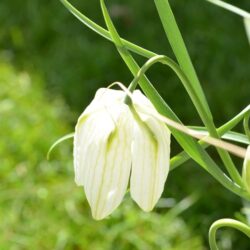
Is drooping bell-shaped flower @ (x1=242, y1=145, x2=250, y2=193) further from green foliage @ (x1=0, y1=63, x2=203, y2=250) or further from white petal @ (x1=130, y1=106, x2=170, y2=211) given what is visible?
green foliage @ (x1=0, y1=63, x2=203, y2=250)

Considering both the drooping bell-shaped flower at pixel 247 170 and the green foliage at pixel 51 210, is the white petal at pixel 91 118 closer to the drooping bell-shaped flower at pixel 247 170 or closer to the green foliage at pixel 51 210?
the drooping bell-shaped flower at pixel 247 170

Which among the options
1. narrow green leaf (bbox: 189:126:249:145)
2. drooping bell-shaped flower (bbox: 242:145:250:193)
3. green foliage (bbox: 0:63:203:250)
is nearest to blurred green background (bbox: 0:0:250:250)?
green foliage (bbox: 0:63:203:250)

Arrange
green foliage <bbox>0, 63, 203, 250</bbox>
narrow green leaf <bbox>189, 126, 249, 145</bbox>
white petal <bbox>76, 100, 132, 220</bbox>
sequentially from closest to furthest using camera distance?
white petal <bbox>76, 100, 132, 220</bbox> → narrow green leaf <bbox>189, 126, 249, 145</bbox> → green foliage <bbox>0, 63, 203, 250</bbox>

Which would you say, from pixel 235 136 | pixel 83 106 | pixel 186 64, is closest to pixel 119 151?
pixel 186 64

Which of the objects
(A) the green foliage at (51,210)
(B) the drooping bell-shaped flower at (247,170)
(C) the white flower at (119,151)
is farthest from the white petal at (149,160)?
(A) the green foliage at (51,210)

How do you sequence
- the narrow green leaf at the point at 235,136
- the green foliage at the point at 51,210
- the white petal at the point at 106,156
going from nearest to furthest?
1. the white petal at the point at 106,156
2. the narrow green leaf at the point at 235,136
3. the green foliage at the point at 51,210

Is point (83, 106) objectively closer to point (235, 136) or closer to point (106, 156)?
point (235, 136)

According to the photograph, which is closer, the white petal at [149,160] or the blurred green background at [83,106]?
the white petal at [149,160]
